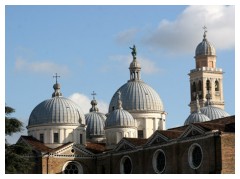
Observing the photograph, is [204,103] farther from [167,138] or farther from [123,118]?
[167,138]

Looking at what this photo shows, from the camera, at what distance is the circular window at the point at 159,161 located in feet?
230

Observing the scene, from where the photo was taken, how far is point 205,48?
375 ft

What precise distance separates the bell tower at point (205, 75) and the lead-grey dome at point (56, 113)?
114ft

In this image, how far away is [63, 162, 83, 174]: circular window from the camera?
7802 centimetres

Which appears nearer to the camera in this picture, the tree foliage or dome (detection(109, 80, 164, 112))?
the tree foliage

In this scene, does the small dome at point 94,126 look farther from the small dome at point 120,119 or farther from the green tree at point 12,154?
the green tree at point 12,154

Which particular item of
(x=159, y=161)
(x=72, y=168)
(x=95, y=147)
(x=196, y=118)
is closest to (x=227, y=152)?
(x=159, y=161)

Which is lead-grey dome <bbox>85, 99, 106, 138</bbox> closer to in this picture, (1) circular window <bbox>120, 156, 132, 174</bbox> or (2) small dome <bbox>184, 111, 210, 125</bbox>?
(2) small dome <bbox>184, 111, 210, 125</bbox>

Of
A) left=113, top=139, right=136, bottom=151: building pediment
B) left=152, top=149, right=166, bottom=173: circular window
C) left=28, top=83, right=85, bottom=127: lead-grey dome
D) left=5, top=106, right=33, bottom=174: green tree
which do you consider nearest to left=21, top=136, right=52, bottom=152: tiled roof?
left=28, top=83, right=85, bottom=127: lead-grey dome

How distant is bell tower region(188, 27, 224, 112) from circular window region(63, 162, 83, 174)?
37145 mm

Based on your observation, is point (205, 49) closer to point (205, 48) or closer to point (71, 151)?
point (205, 48)

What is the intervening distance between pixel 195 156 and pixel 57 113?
18780 mm

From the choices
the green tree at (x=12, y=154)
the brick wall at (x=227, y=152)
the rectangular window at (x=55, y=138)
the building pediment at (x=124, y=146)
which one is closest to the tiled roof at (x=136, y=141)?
the building pediment at (x=124, y=146)

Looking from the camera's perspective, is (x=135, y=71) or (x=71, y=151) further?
(x=135, y=71)
